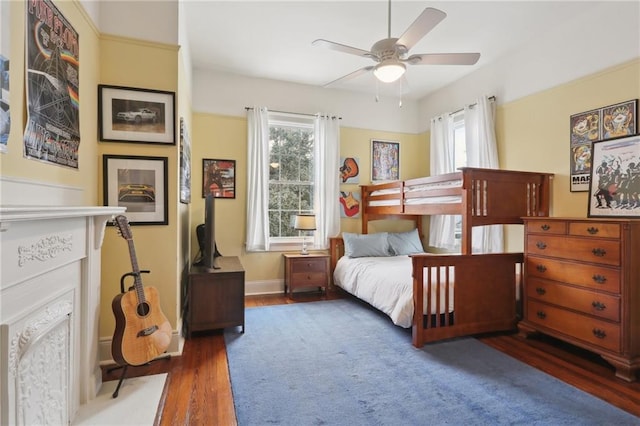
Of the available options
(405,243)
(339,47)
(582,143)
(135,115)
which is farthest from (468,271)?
(135,115)

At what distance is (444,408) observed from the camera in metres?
1.81

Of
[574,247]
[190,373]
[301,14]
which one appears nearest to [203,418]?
[190,373]

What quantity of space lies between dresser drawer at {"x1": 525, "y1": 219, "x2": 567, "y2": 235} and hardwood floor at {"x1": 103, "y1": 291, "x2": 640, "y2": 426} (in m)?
0.94

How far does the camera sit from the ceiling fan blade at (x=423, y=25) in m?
1.92

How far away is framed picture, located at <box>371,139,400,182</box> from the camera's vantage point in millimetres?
4855

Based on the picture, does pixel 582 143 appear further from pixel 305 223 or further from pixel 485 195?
pixel 305 223

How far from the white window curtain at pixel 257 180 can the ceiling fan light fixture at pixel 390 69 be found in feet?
7.01

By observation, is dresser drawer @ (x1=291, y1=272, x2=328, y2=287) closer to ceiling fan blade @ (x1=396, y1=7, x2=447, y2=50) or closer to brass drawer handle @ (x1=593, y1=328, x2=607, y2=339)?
brass drawer handle @ (x1=593, y1=328, x2=607, y2=339)

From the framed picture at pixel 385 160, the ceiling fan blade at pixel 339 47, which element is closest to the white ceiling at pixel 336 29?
the ceiling fan blade at pixel 339 47

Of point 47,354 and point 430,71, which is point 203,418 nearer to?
point 47,354

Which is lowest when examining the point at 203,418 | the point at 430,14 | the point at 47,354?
the point at 203,418

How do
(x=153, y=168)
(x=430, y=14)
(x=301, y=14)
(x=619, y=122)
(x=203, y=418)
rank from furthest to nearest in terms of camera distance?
(x=301, y=14)
(x=619, y=122)
(x=153, y=168)
(x=430, y=14)
(x=203, y=418)

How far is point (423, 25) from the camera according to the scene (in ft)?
6.64

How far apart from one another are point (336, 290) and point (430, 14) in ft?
11.2
